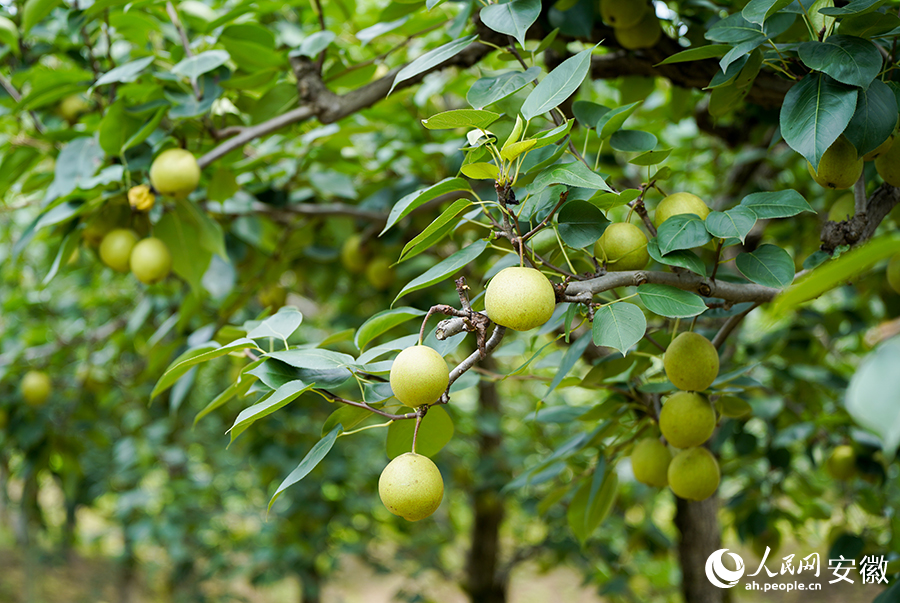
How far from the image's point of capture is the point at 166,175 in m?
1.23

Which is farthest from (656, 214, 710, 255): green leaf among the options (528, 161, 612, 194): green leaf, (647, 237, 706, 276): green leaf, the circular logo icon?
the circular logo icon

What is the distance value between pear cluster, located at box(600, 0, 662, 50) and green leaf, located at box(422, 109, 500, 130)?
52 cm

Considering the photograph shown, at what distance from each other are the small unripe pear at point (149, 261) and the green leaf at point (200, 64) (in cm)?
36

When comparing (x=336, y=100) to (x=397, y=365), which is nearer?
(x=397, y=365)

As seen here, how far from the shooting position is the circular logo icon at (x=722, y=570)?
128 centimetres

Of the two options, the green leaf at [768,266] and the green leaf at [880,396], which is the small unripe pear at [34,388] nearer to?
the green leaf at [768,266]

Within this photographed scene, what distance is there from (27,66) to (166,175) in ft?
2.68

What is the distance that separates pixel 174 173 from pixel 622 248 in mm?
870

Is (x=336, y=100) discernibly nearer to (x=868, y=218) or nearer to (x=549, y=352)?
(x=549, y=352)

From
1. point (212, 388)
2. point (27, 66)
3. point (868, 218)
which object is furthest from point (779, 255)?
point (212, 388)

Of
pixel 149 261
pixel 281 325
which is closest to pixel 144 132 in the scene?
pixel 149 261

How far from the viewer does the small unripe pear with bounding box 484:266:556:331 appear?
668 millimetres

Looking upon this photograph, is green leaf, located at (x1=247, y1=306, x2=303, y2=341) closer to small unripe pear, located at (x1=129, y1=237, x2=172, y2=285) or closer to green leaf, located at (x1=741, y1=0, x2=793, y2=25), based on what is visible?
small unripe pear, located at (x1=129, y1=237, x2=172, y2=285)

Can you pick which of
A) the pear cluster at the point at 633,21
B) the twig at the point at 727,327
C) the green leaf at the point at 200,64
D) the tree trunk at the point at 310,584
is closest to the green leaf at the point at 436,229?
the twig at the point at 727,327
